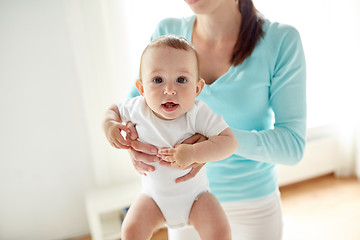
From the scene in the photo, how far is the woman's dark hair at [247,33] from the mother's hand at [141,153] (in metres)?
0.49

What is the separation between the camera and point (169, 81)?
0.93 metres

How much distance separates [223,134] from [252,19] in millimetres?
572

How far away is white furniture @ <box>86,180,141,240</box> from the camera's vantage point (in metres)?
2.09

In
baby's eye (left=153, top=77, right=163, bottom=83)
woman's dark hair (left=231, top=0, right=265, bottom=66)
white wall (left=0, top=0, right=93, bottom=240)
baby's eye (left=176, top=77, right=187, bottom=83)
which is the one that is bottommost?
white wall (left=0, top=0, right=93, bottom=240)

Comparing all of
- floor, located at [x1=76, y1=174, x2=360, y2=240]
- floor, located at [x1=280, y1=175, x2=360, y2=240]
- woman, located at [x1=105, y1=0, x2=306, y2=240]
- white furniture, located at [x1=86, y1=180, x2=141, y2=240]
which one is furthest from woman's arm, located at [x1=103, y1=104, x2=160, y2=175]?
floor, located at [x1=280, y1=175, x2=360, y2=240]

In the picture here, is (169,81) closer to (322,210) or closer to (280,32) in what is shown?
(280,32)

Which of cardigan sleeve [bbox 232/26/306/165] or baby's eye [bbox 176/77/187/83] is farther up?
baby's eye [bbox 176/77/187/83]

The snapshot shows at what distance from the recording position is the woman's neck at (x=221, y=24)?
4.28 feet

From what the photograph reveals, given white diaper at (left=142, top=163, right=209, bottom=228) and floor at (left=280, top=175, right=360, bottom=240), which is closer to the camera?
white diaper at (left=142, top=163, right=209, bottom=228)

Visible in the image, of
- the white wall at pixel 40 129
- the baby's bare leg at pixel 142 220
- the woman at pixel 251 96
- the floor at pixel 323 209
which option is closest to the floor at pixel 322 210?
the floor at pixel 323 209

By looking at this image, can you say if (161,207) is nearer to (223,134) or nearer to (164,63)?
(223,134)

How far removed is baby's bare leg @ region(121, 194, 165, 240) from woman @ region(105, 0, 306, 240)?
1.17 feet

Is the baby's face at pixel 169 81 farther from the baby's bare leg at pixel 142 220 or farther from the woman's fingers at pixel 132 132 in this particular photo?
the baby's bare leg at pixel 142 220

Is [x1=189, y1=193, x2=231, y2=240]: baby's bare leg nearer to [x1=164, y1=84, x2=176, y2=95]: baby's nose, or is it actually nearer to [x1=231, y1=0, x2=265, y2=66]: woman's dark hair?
[x1=164, y1=84, x2=176, y2=95]: baby's nose
